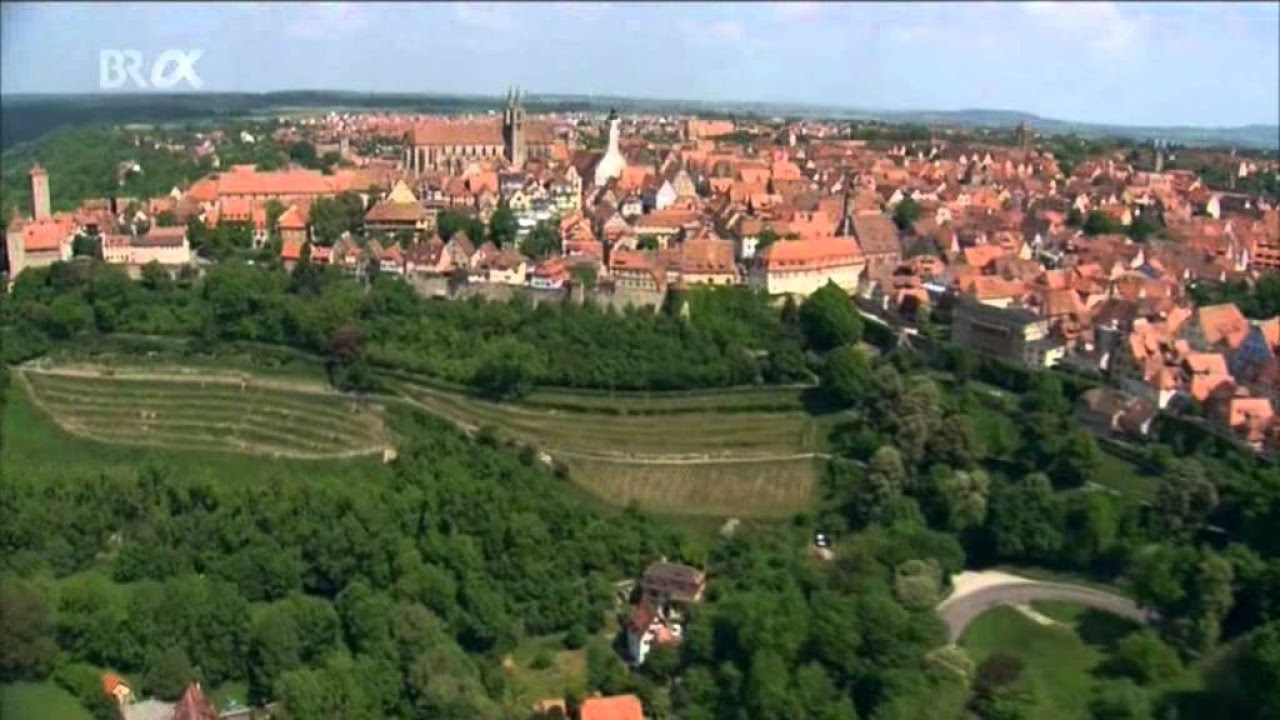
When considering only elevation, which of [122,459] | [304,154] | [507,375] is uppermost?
[304,154]

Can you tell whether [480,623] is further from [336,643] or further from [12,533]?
[12,533]

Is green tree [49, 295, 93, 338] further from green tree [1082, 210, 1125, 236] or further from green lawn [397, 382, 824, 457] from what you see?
green tree [1082, 210, 1125, 236]

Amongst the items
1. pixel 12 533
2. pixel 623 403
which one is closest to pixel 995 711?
pixel 623 403

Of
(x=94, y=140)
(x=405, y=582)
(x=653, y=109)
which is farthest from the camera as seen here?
(x=94, y=140)

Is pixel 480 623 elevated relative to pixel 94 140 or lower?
lower

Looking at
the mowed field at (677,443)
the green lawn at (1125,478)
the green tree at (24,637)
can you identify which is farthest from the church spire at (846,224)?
the green tree at (24,637)

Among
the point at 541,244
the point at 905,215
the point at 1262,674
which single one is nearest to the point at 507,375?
the point at 541,244

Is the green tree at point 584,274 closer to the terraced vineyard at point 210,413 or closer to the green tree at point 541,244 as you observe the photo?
the green tree at point 541,244

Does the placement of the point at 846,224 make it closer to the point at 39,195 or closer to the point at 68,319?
the point at 68,319
